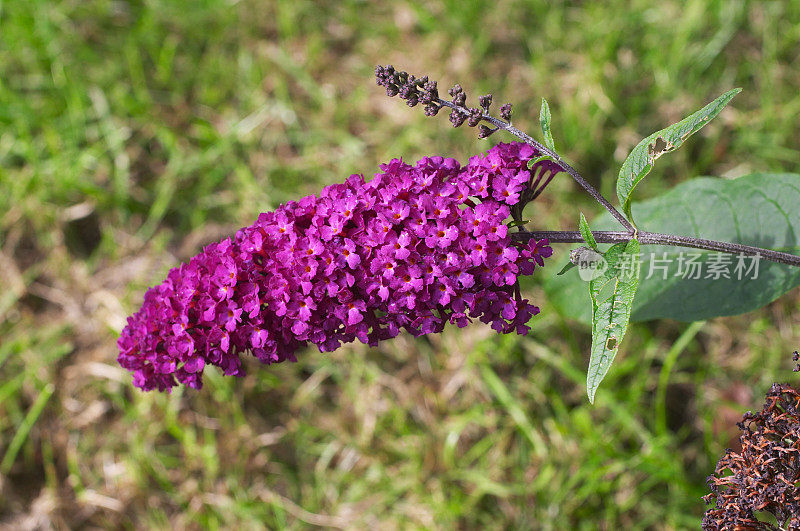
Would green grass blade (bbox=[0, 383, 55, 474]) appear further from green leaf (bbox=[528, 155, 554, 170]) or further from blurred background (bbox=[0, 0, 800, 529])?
green leaf (bbox=[528, 155, 554, 170])

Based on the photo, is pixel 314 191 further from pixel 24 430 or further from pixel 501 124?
pixel 501 124

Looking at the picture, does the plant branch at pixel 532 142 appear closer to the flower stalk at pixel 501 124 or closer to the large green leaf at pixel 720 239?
the flower stalk at pixel 501 124

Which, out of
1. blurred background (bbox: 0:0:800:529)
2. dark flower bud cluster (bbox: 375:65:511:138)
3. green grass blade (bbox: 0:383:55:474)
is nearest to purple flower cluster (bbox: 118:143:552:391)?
dark flower bud cluster (bbox: 375:65:511:138)

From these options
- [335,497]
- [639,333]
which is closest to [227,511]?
[335,497]

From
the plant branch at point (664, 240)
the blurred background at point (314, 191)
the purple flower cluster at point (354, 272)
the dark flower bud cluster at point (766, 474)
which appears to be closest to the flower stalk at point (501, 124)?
the plant branch at point (664, 240)

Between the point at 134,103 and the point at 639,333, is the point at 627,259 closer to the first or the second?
the point at 639,333
